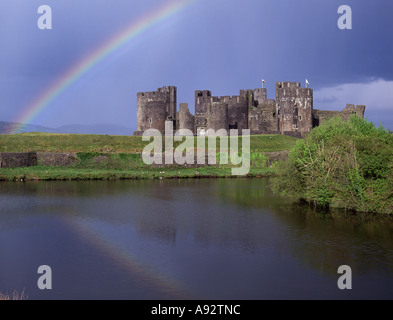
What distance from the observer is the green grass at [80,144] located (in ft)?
204

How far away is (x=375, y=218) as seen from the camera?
→ 27.5 m

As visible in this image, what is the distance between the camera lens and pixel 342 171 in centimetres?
2956

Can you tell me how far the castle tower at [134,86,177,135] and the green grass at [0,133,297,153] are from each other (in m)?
12.9

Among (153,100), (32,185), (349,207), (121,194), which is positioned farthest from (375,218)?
(153,100)

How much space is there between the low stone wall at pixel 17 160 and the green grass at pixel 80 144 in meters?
3.87

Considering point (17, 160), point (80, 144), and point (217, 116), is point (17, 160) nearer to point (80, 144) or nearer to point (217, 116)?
point (80, 144)

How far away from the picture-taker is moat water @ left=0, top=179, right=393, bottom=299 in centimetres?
1580

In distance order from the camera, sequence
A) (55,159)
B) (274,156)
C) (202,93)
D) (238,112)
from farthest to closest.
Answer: (202,93)
(238,112)
(274,156)
(55,159)

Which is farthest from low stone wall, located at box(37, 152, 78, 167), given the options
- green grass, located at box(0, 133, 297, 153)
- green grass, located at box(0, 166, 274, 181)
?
green grass, located at box(0, 133, 297, 153)

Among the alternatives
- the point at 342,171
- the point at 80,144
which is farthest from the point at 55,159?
the point at 342,171

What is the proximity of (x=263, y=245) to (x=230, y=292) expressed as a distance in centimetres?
640

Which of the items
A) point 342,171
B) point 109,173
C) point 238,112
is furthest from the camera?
point 238,112

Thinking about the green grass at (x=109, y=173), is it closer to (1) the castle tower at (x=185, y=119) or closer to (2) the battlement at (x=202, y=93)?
(1) the castle tower at (x=185, y=119)

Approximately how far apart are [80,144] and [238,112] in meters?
28.6
